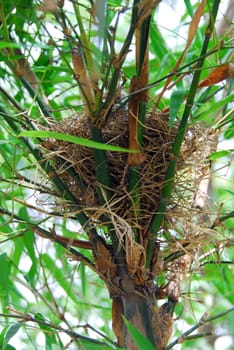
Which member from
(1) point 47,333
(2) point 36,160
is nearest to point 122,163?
(2) point 36,160

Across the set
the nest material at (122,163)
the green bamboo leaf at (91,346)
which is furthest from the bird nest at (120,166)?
the green bamboo leaf at (91,346)

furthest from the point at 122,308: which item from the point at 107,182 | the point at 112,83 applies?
the point at 112,83

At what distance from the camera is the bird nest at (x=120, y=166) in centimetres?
61

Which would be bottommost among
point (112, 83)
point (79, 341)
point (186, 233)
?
point (79, 341)

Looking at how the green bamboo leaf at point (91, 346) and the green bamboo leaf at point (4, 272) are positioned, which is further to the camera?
the green bamboo leaf at point (4, 272)

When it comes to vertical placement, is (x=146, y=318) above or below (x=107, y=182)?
below

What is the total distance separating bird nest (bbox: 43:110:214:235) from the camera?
2.01ft

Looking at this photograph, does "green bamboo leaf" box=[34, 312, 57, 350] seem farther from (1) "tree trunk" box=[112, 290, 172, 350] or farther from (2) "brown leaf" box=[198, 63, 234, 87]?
(2) "brown leaf" box=[198, 63, 234, 87]

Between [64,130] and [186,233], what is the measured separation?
179mm

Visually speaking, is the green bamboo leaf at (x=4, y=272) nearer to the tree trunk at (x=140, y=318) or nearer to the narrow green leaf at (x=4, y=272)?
the narrow green leaf at (x=4, y=272)

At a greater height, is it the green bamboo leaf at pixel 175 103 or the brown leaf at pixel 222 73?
the brown leaf at pixel 222 73

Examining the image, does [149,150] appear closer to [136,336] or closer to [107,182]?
[107,182]

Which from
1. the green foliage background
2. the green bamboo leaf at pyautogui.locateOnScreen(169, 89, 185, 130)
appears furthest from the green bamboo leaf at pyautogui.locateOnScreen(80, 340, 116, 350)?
the green bamboo leaf at pyautogui.locateOnScreen(169, 89, 185, 130)

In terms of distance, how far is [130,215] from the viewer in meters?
0.62
